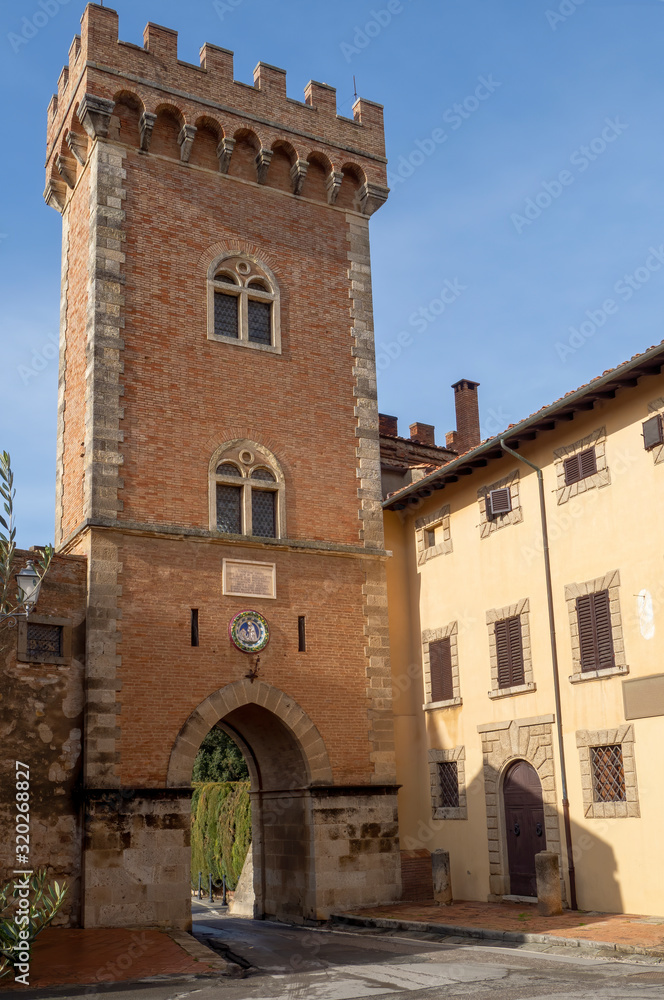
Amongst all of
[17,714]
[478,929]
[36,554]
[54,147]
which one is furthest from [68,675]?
[54,147]

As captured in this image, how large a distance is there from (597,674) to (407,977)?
620cm

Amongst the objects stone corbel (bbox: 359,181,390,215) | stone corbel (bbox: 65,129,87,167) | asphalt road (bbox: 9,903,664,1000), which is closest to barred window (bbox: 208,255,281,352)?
stone corbel (bbox: 359,181,390,215)

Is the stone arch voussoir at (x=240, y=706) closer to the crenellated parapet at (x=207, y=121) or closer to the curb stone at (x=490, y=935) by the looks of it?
the curb stone at (x=490, y=935)

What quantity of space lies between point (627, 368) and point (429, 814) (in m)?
9.74

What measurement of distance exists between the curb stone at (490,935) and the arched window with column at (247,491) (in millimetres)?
6878

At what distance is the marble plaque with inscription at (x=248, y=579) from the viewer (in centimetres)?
1817

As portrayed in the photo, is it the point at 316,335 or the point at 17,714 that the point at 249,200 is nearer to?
the point at 316,335

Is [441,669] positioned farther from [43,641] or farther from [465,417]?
[465,417]

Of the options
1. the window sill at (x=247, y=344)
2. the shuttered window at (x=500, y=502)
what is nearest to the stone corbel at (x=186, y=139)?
the window sill at (x=247, y=344)

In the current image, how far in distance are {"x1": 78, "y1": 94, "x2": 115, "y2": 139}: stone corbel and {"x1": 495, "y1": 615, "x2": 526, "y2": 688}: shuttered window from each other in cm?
1180

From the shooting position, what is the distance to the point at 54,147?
838 inches

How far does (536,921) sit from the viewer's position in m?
14.7

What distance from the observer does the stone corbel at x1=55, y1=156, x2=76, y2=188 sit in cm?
2052

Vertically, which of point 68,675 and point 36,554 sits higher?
point 36,554
